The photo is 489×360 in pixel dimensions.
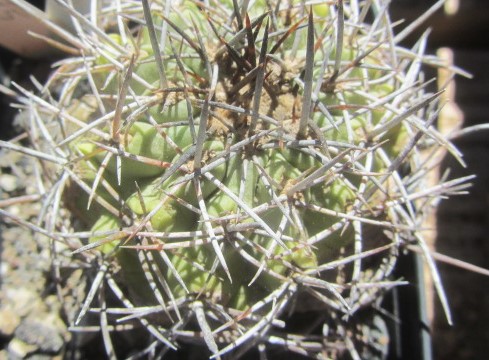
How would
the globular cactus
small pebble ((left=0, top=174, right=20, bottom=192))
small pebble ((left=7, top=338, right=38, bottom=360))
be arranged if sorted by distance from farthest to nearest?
small pebble ((left=0, top=174, right=20, bottom=192)) → small pebble ((left=7, top=338, right=38, bottom=360)) → the globular cactus

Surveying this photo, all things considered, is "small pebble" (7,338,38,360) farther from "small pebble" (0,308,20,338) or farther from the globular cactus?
the globular cactus

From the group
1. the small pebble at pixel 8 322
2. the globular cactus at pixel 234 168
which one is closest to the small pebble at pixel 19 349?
the small pebble at pixel 8 322

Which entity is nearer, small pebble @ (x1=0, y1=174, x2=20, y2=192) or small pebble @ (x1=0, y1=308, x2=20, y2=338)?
small pebble @ (x1=0, y1=308, x2=20, y2=338)

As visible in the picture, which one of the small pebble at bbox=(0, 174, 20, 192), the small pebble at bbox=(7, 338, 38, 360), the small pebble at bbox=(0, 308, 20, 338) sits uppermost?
the small pebble at bbox=(0, 174, 20, 192)

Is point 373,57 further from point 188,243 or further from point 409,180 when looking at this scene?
point 188,243

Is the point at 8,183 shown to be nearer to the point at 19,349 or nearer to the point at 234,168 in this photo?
the point at 19,349

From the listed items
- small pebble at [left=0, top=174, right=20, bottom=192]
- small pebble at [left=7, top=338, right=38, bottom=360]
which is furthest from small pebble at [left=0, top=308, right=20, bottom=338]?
small pebble at [left=0, top=174, right=20, bottom=192]

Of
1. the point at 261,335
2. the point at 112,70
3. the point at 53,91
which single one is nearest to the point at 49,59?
the point at 53,91

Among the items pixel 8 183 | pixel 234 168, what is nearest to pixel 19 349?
pixel 8 183
